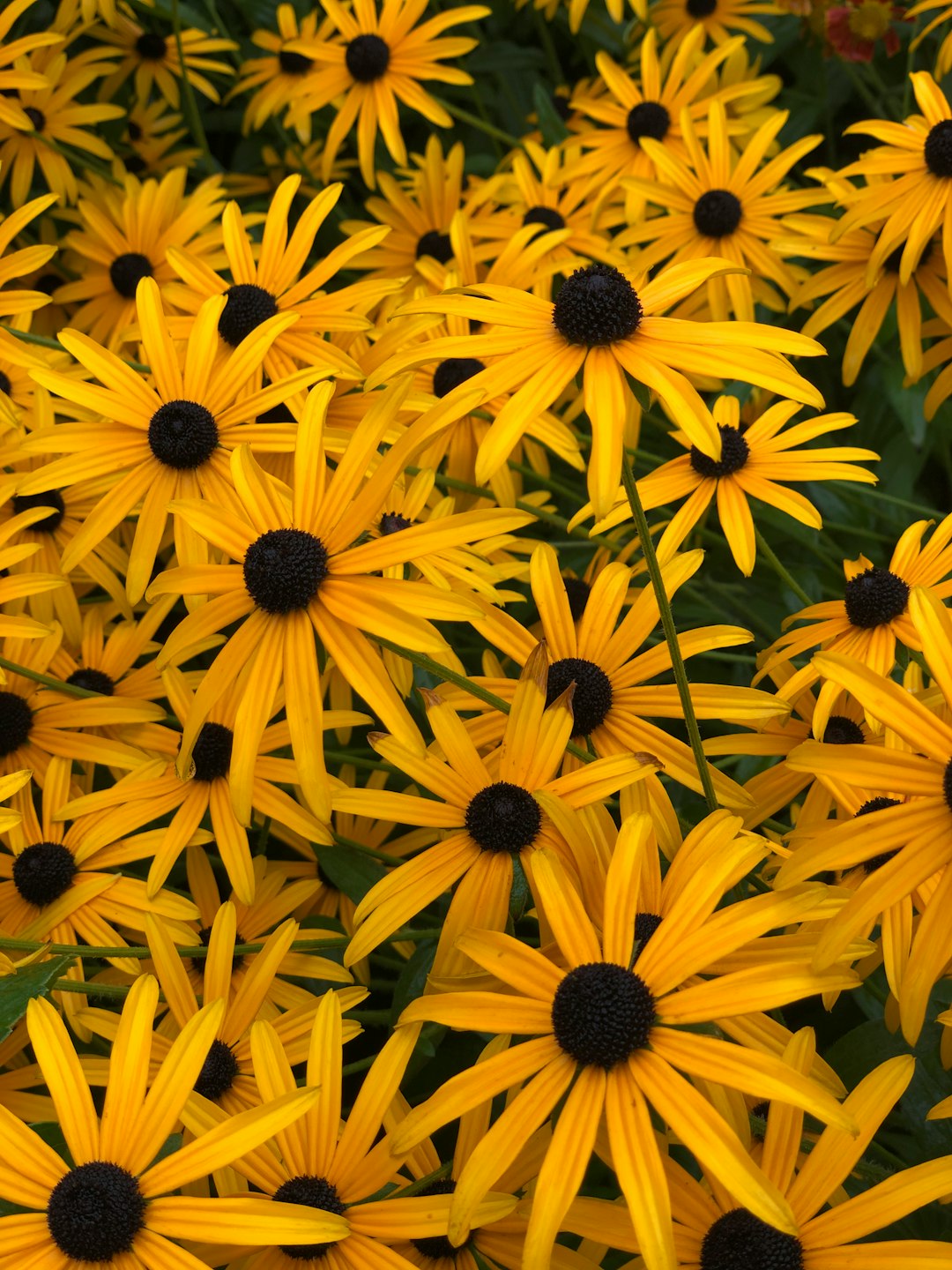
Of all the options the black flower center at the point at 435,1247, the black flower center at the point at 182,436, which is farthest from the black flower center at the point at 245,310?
the black flower center at the point at 435,1247

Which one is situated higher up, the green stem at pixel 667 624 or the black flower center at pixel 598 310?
the black flower center at pixel 598 310

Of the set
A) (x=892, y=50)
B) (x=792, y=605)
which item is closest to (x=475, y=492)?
(x=792, y=605)

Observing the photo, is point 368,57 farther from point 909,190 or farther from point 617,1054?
point 617,1054

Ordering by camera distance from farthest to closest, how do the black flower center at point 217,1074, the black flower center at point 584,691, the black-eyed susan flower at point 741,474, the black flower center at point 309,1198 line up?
the black-eyed susan flower at point 741,474, the black flower center at point 584,691, the black flower center at point 217,1074, the black flower center at point 309,1198

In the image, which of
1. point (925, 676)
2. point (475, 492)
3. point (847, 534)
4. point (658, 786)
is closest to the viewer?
point (658, 786)

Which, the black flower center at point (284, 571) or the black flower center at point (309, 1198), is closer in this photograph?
the black flower center at point (309, 1198)

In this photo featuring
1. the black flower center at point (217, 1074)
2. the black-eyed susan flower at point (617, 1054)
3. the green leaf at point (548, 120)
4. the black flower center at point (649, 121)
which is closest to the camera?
the black-eyed susan flower at point (617, 1054)

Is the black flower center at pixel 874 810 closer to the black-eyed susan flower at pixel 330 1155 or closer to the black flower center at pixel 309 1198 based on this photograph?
the black-eyed susan flower at pixel 330 1155

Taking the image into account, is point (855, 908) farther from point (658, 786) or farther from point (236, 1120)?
point (236, 1120)
